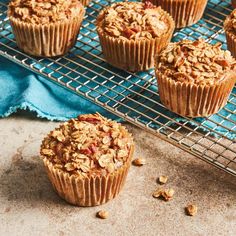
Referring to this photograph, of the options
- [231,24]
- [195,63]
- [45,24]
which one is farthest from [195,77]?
[45,24]

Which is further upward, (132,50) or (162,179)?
(132,50)

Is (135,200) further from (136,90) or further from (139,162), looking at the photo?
(136,90)

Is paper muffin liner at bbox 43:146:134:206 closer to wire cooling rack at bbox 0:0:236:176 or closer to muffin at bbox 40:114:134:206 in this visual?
muffin at bbox 40:114:134:206

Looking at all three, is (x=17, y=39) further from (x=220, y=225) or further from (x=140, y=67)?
(x=220, y=225)

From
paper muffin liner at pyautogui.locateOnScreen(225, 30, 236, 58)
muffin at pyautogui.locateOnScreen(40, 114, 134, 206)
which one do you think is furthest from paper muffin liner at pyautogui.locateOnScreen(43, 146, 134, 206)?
paper muffin liner at pyautogui.locateOnScreen(225, 30, 236, 58)

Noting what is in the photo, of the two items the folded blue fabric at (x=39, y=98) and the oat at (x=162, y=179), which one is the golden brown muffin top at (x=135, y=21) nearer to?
the folded blue fabric at (x=39, y=98)

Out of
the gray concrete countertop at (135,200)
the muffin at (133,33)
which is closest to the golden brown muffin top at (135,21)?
the muffin at (133,33)
